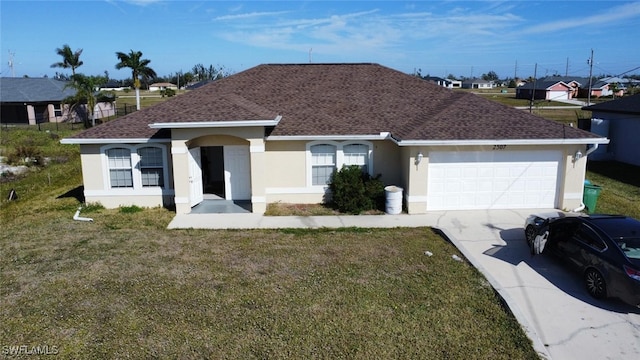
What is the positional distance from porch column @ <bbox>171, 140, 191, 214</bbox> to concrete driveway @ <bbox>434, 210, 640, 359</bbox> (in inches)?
331

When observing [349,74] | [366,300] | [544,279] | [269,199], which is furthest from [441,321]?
[349,74]

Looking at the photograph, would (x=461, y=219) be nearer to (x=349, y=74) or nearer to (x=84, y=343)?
(x=349, y=74)

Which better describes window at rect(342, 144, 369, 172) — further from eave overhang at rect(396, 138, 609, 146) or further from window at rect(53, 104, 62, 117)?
window at rect(53, 104, 62, 117)

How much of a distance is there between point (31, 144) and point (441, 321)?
31.9 metres

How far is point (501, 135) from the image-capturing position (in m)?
15.0

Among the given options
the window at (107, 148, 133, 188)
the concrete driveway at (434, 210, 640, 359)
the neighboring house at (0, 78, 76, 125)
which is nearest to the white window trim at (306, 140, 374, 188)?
the concrete driveway at (434, 210, 640, 359)

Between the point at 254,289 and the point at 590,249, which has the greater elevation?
the point at 590,249

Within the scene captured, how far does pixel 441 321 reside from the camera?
335 inches

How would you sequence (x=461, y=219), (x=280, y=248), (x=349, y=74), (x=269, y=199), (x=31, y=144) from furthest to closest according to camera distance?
(x=31, y=144), (x=349, y=74), (x=269, y=199), (x=461, y=219), (x=280, y=248)

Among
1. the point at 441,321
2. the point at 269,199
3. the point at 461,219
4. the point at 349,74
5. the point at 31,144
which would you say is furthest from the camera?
the point at 31,144

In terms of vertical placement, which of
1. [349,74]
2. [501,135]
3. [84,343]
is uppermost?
[349,74]

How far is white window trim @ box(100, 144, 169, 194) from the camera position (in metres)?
16.4

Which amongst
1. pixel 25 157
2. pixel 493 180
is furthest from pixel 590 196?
pixel 25 157

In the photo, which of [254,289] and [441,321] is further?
[254,289]
